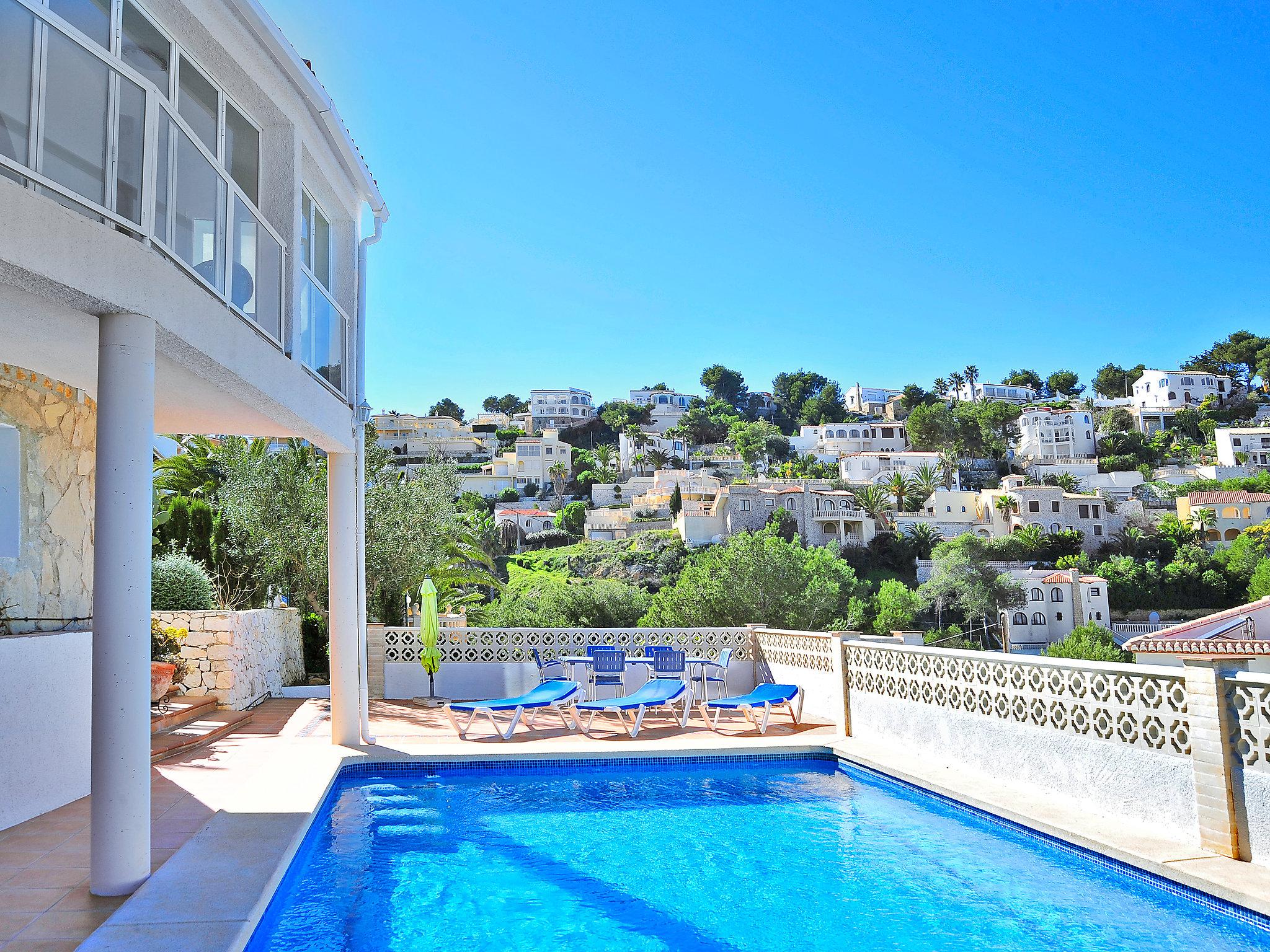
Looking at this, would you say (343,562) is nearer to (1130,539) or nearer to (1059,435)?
(1130,539)

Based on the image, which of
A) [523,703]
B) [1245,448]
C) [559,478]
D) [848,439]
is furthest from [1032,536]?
[523,703]

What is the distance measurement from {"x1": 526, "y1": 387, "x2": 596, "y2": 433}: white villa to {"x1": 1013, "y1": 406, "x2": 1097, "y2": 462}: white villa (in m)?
57.9

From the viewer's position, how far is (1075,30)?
23.0 metres

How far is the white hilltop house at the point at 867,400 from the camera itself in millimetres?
129250

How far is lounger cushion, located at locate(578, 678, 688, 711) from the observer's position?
9.59m

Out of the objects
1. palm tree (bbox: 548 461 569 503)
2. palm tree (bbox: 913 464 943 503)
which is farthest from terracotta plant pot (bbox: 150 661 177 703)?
palm tree (bbox: 548 461 569 503)

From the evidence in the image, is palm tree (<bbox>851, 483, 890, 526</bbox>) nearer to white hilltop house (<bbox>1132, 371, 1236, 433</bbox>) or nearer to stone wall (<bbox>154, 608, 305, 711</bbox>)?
white hilltop house (<bbox>1132, 371, 1236, 433</bbox>)

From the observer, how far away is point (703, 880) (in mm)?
5430

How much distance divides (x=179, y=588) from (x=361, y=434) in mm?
5457

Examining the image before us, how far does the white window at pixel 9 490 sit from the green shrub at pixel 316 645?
339 inches

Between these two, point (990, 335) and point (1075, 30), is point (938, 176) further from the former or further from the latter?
point (990, 335)

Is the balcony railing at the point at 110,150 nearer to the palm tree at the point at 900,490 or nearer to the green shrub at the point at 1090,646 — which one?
the green shrub at the point at 1090,646

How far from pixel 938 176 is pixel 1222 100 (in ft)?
54.1

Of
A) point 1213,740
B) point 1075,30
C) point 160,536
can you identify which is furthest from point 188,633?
point 1075,30
